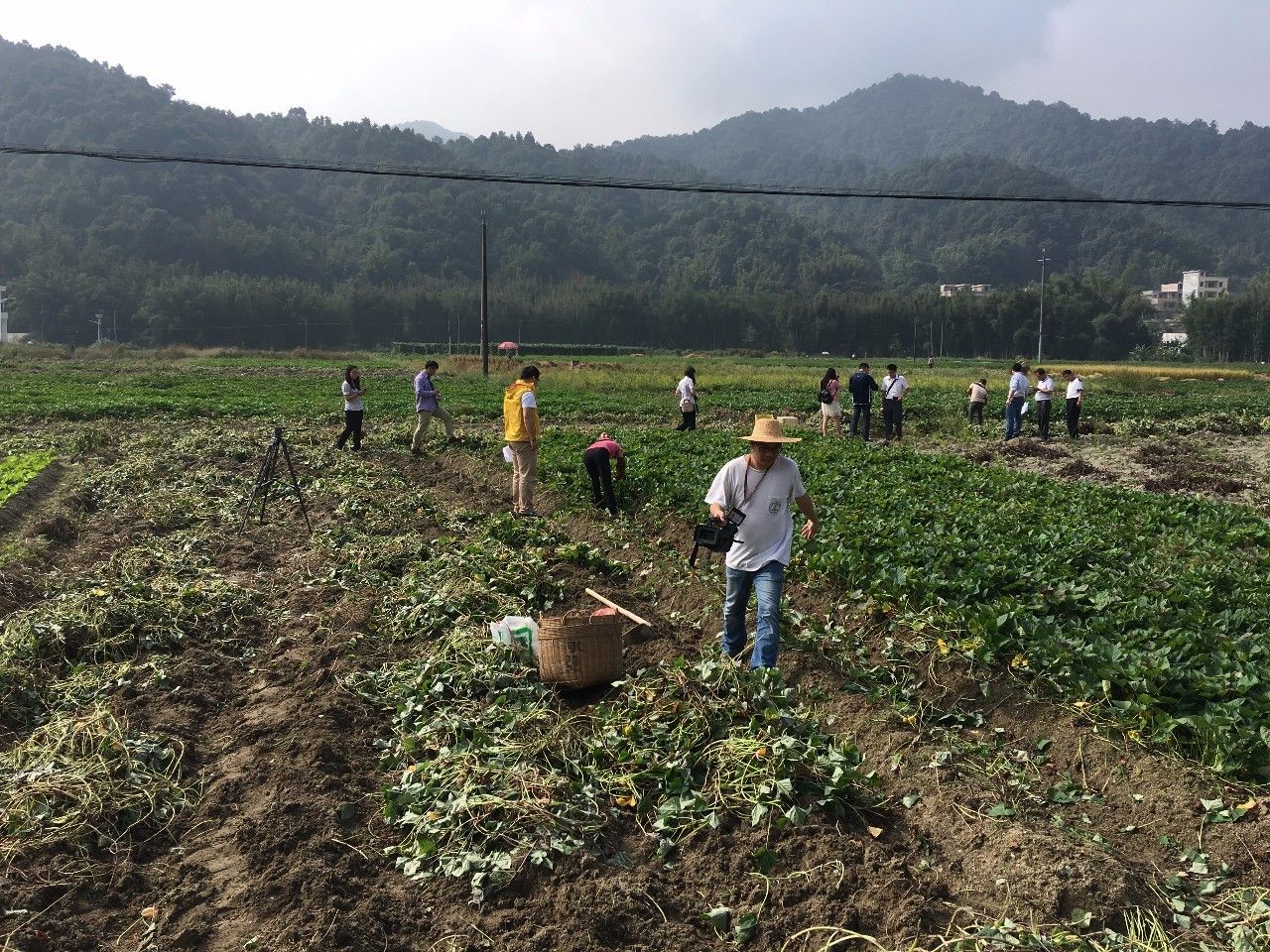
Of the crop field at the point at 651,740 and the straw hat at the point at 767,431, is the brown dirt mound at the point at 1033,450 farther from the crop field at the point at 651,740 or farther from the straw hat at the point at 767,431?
the straw hat at the point at 767,431

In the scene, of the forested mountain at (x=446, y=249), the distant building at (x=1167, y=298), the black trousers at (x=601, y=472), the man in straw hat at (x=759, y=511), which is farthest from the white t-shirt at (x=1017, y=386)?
the distant building at (x=1167, y=298)

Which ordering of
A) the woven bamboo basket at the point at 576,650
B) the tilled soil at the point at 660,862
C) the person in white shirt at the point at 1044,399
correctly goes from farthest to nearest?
the person in white shirt at the point at 1044,399, the woven bamboo basket at the point at 576,650, the tilled soil at the point at 660,862

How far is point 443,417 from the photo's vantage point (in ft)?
65.1

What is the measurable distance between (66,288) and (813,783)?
104322mm

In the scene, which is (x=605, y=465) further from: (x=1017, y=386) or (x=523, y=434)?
(x=1017, y=386)

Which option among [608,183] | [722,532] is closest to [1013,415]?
[608,183]

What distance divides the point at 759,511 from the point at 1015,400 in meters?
17.7

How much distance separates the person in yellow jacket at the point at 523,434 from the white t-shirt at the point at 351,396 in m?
6.85

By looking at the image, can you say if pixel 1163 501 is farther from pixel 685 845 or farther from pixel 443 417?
pixel 443 417

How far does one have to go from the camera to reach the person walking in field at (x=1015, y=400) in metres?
22.3

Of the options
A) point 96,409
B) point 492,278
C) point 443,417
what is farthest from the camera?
point 492,278

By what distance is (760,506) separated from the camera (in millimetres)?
6879

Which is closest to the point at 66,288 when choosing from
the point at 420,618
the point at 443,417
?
the point at 443,417

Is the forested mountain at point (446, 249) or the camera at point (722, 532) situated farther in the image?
the forested mountain at point (446, 249)
